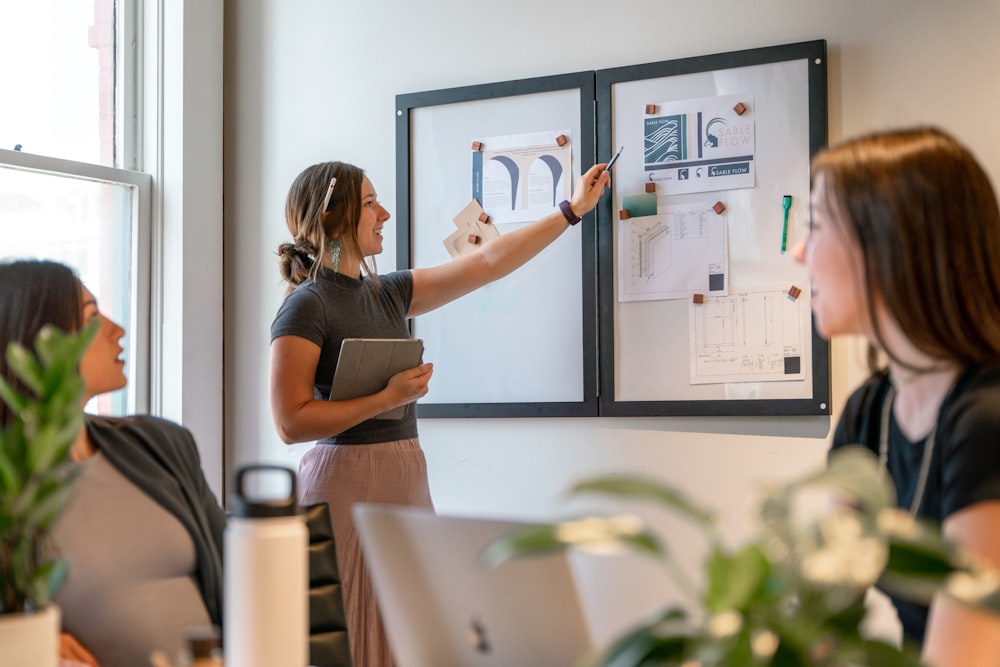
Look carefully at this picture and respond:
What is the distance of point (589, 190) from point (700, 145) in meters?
0.32

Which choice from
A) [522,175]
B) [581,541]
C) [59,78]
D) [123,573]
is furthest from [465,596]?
[59,78]

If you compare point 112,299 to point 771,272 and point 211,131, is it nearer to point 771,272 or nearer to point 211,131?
point 211,131

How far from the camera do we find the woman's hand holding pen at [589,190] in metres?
2.81

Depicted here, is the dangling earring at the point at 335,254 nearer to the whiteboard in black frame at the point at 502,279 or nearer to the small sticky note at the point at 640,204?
the whiteboard in black frame at the point at 502,279

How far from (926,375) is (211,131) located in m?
2.73

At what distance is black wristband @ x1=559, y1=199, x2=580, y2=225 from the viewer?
2.81 meters

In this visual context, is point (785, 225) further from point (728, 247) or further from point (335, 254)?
point (335, 254)

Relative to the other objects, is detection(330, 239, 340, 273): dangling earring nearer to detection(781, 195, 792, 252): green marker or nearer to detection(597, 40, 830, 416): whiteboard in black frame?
detection(597, 40, 830, 416): whiteboard in black frame

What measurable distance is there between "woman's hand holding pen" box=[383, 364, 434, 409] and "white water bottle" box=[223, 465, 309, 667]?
153cm

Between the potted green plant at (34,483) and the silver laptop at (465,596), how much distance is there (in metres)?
0.28

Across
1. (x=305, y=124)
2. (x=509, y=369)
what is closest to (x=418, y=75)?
(x=305, y=124)

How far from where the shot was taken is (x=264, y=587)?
95 cm

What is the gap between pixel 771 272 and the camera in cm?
270

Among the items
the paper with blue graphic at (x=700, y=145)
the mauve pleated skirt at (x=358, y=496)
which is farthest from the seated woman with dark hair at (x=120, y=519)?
the paper with blue graphic at (x=700, y=145)
